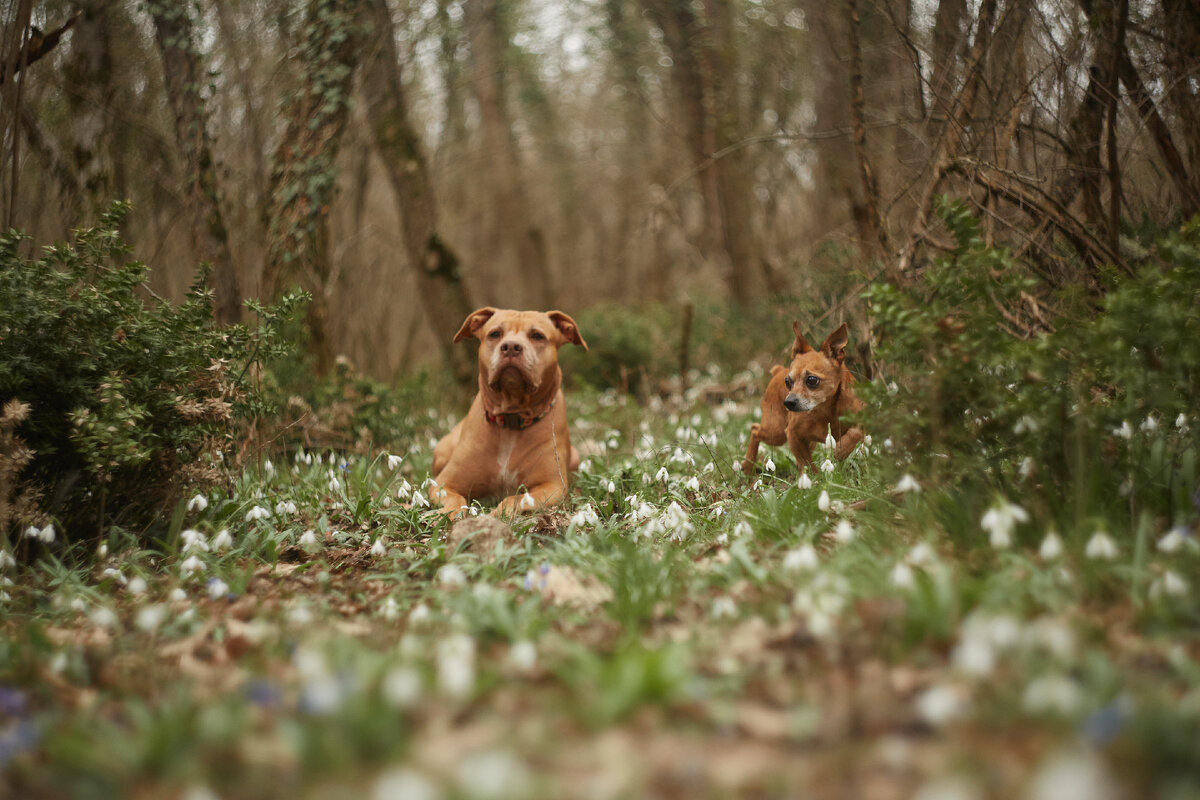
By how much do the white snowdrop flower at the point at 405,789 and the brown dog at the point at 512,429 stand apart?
3.20 meters

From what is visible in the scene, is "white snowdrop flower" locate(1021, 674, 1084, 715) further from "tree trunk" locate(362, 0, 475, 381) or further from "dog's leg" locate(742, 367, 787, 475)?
"tree trunk" locate(362, 0, 475, 381)

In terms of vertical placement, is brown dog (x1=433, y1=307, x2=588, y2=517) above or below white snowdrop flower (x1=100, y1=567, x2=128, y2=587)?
above

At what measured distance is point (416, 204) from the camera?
8.68 meters

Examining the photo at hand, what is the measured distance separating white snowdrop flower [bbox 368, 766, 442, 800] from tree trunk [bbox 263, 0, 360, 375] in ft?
21.3

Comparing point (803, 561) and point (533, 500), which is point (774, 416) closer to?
point (533, 500)

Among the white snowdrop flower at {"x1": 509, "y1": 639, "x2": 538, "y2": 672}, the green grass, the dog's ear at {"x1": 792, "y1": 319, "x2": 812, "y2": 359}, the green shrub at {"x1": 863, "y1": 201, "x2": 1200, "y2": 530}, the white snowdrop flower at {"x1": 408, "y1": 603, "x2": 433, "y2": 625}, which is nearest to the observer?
the green grass

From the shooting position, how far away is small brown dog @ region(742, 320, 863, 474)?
4398 mm

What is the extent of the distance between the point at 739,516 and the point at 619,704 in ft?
7.04

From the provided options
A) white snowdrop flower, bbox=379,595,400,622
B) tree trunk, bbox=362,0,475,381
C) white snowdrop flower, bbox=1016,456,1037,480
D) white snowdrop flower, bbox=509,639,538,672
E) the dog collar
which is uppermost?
tree trunk, bbox=362,0,475,381

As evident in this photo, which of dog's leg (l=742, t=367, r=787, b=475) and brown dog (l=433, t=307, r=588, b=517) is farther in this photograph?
brown dog (l=433, t=307, r=588, b=517)

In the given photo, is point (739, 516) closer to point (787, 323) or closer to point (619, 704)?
point (619, 704)

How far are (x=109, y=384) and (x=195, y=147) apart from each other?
3.62 metres

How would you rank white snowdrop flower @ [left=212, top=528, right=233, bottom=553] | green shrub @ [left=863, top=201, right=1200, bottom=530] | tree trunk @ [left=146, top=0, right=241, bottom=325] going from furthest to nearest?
tree trunk @ [left=146, top=0, right=241, bottom=325] < white snowdrop flower @ [left=212, top=528, right=233, bottom=553] < green shrub @ [left=863, top=201, right=1200, bottom=530]

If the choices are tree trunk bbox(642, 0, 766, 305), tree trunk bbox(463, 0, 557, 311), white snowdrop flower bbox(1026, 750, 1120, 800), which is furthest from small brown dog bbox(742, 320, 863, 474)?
tree trunk bbox(463, 0, 557, 311)
